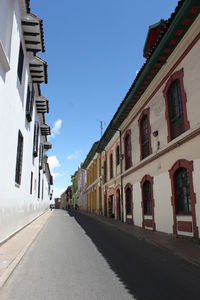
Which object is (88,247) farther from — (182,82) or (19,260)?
(182,82)

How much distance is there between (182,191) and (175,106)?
11.9 feet

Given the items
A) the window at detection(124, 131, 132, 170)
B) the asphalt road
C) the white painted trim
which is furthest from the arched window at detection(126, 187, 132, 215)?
the white painted trim

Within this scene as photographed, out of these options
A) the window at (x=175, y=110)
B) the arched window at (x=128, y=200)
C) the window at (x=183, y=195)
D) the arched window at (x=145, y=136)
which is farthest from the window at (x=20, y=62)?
the arched window at (x=128, y=200)

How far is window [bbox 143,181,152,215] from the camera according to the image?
13234 millimetres

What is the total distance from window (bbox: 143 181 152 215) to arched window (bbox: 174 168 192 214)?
9.65 ft

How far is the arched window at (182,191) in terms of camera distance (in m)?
9.66

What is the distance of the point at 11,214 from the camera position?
9070mm

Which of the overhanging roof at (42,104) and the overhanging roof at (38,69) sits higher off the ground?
the overhanging roof at (38,69)

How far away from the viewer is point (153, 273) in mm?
5250

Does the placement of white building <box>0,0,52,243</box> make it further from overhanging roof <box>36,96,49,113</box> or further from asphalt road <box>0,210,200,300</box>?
overhanging roof <box>36,96,49,113</box>

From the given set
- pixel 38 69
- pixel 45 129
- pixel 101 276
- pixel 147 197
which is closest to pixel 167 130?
pixel 147 197

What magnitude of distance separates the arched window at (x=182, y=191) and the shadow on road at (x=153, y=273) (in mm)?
2519

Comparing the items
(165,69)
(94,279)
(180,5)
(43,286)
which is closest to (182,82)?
(165,69)

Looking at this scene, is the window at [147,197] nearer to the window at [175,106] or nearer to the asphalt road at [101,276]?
the window at [175,106]
